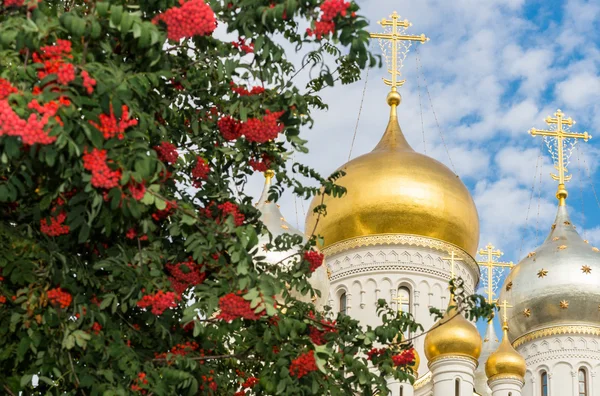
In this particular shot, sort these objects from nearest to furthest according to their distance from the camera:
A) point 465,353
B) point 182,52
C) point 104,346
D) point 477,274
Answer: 1. point 104,346
2. point 182,52
3. point 465,353
4. point 477,274

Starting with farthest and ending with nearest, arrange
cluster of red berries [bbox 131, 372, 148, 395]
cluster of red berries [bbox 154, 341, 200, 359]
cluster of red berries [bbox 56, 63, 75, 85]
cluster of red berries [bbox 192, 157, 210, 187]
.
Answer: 1. cluster of red berries [bbox 192, 157, 210, 187]
2. cluster of red berries [bbox 154, 341, 200, 359]
3. cluster of red berries [bbox 131, 372, 148, 395]
4. cluster of red berries [bbox 56, 63, 75, 85]

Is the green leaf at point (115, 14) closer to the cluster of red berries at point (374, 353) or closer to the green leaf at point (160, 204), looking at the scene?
the green leaf at point (160, 204)

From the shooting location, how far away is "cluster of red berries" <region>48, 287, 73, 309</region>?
6.03 metres

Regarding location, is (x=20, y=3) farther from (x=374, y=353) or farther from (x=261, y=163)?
(x=374, y=353)

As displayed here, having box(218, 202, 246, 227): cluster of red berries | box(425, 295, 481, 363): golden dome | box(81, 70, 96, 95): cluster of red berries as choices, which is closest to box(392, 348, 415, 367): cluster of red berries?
box(218, 202, 246, 227): cluster of red berries

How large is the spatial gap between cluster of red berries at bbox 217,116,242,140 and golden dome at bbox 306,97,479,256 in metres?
19.0

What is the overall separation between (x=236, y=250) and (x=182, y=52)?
156cm

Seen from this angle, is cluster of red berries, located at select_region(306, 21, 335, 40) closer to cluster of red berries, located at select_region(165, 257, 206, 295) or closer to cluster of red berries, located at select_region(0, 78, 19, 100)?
cluster of red berries, located at select_region(165, 257, 206, 295)

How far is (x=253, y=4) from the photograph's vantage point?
244 inches

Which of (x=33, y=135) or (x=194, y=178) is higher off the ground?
(x=194, y=178)

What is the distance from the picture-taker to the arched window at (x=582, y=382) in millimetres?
25016

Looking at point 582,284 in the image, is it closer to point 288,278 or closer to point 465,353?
point 465,353

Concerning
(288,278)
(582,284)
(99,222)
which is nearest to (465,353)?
(582,284)

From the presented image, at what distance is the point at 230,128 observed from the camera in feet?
22.7
